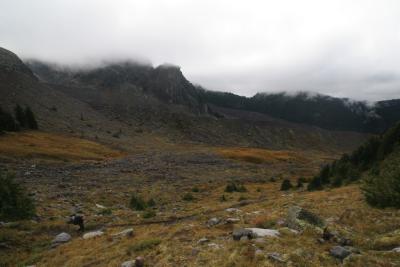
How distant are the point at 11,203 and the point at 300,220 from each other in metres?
15.0

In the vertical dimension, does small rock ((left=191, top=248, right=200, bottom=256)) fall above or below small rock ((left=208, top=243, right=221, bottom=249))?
below

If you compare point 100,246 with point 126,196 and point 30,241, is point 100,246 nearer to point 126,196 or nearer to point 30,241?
point 30,241

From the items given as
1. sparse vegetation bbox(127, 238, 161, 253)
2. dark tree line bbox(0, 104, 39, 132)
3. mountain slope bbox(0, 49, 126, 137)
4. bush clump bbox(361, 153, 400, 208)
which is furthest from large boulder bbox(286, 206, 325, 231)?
mountain slope bbox(0, 49, 126, 137)

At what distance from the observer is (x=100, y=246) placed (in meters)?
15.4

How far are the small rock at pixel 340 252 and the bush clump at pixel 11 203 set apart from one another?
1611 centimetres

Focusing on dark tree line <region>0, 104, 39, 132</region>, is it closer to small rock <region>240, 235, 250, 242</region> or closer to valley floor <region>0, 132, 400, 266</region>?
valley floor <region>0, 132, 400, 266</region>

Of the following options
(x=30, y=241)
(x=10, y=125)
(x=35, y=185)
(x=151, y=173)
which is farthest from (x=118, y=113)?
(x=30, y=241)

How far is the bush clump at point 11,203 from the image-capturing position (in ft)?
61.9

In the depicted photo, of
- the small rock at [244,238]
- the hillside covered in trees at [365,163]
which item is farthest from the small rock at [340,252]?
the hillside covered in trees at [365,163]

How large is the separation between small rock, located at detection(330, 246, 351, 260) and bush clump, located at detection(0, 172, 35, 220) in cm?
1611

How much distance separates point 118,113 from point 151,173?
12745cm

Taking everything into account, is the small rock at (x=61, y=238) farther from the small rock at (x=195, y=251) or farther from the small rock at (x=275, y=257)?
the small rock at (x=275, y=257)

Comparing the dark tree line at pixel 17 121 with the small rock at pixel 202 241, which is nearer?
the small rock at pixel 202 241

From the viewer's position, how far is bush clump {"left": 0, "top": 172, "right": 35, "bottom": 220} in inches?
743
